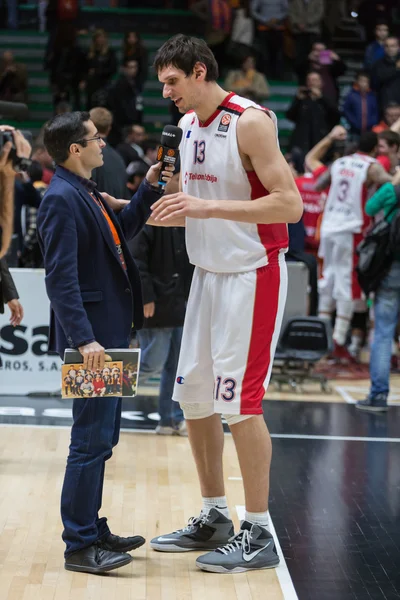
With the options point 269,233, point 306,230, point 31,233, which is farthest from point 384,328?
point 269,233

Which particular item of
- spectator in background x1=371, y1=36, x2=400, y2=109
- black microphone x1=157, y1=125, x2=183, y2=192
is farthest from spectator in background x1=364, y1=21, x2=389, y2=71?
black microphone x1=157, y1=125, x2=183, y2=192

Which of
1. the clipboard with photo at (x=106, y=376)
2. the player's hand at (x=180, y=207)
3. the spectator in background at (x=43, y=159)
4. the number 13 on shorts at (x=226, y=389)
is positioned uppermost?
the player's hand at (x=180, y=207)

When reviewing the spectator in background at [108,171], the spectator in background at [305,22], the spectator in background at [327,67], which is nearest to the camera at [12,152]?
the spectator in background at [108,171]

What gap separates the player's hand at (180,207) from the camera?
13.1ft

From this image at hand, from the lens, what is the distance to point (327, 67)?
49.9ft

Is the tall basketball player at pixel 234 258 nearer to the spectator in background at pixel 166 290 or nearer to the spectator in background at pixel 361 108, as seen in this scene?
the spectator in background at pixel 166 290

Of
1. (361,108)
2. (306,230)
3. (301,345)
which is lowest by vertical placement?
(301,345)

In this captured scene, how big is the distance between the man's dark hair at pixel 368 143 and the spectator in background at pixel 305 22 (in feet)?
22.6

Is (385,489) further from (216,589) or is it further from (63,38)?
(63,38)

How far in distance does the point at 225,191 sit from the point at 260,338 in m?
0.65

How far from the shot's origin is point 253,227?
4.30 m

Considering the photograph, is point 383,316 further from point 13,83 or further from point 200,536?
point 13,83

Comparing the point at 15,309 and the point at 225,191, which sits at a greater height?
the point at 225,191

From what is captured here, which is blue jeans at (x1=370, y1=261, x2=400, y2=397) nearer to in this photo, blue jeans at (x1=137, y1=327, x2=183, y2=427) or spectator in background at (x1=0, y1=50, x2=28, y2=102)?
blue jeans at (x1=137, y1=327, x2=183, y2=427)
